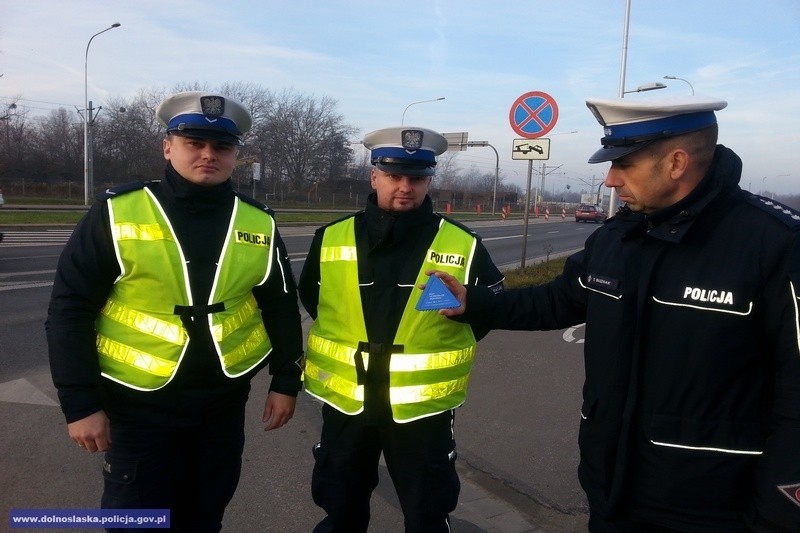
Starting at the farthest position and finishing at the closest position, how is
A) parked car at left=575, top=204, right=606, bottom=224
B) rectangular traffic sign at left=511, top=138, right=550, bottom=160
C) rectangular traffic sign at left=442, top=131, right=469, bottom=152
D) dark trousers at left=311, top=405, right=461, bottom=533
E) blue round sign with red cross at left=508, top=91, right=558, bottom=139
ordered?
parked car at left=575, top=204, right=606, bottom=224, rectangular traffic sign at left=442, top=131, right=469, bottom=152, rectangular traffic sign at left=511, top=138, right=550, bottom=160, blue round sign with red cross at left=508, top=91, right=558, bottom=139, dark trousers at left=311, top=405, right=461, bottom=533

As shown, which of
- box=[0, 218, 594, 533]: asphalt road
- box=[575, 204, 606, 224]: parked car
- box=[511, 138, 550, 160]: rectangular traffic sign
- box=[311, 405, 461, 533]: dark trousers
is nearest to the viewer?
box=[311, 405, 461, 533]: dark trousers

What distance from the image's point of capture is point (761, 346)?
5.51 ft

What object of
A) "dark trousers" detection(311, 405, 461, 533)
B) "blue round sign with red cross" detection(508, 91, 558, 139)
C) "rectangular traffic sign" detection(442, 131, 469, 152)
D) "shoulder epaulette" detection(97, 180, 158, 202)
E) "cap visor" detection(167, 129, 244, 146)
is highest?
"rectangular traffic sign" detection(442, 131, 469, 152)

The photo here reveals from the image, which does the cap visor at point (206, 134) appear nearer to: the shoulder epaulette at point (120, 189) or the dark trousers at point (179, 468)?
the shoulder epaulette at point (120, 189)

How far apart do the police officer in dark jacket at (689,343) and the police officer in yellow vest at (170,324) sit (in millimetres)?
1410

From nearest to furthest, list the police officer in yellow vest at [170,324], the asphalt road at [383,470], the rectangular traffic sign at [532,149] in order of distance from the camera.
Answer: the police officer in yellow vest at [170,324], the asphalt road at [383,470], the rectangular traffic sign at [532,149]

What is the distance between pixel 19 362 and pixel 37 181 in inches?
1618

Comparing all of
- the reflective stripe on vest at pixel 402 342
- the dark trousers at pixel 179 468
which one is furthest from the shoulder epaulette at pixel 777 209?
the dark trousers at pixel 179 468

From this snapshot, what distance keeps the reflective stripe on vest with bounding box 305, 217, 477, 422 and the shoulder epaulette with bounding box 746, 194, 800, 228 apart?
46.6 inches

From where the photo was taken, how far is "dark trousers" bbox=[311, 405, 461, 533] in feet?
8.14

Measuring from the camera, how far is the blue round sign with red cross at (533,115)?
29.6ft

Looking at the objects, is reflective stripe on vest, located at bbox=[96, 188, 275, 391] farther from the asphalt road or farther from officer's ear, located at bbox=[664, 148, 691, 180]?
officer's ear, located at bbox=[664, 148, 691, 180]

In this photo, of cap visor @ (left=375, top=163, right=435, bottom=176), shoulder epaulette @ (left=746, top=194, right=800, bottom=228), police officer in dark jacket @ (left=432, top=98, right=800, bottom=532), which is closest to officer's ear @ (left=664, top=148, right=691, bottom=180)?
police officer in dark jacket @ (left=432, top=98, right=800, bottom=532)

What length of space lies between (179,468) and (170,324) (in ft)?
1.97
